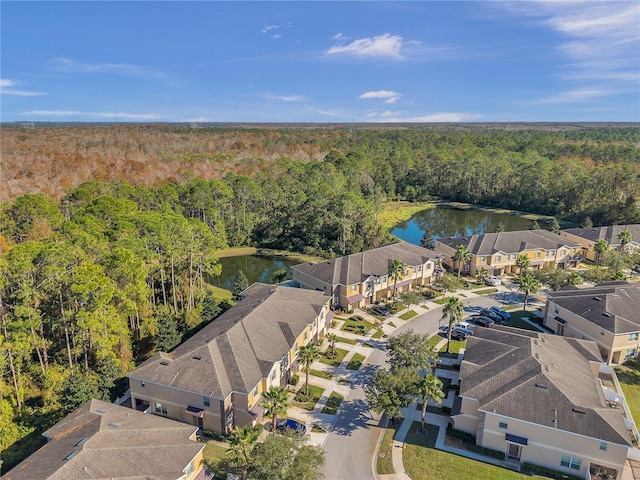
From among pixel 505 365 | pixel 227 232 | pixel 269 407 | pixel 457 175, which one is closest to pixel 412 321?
pixel 505 365

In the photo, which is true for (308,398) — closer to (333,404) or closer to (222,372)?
(333,404)

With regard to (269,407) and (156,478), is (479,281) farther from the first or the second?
(156,478)

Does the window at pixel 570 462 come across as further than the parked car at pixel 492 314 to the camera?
No

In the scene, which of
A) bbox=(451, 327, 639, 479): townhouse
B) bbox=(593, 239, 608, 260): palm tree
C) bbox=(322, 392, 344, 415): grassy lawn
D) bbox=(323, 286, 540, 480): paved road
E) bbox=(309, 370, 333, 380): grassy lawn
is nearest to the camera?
bbox=(451, 327, 639, 479): townhouse

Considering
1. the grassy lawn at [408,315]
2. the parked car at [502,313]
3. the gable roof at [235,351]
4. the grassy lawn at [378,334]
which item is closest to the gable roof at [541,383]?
the grassy lawn at [378,334]

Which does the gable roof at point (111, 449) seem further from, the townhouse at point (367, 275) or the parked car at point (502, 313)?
the parked car at point (502, 313)

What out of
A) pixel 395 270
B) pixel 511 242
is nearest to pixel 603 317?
pixel 395 270

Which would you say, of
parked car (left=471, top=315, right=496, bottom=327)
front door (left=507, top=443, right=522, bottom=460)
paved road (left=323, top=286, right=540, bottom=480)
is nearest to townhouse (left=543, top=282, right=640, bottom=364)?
parked car (left=471, top=315, right=496, bottom=327)

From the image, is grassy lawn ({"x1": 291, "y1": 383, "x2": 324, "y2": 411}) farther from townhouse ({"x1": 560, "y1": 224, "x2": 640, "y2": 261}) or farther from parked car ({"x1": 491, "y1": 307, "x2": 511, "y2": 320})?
townhouse ({"x1": 560, "y1": 224, "x2": 640, "y2": 261})
